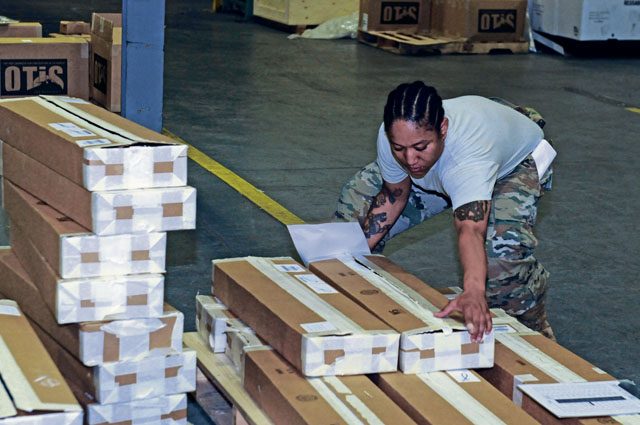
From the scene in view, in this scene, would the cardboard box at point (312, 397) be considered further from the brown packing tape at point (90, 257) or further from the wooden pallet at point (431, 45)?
the wooden pallet at point (431, 45)

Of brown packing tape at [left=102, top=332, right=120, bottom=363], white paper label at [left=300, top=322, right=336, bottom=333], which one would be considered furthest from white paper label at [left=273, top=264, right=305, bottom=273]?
brown packing tape at [left=102, top=332, right=120, bottom=363]

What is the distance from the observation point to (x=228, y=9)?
17.8 meters

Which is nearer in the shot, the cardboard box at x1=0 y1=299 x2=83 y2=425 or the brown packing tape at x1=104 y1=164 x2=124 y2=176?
the cardboard box at x1=0 y1=299 x2=83 y2=425

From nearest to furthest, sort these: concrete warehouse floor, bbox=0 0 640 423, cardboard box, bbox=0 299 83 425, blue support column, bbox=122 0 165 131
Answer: cardboard box, bbox=0 299 83 425
concrete warehouse floor, bbox=0 0 640 423
blue support column, bbox=122 0 165 131

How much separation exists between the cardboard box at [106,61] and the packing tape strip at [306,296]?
13.2 feet

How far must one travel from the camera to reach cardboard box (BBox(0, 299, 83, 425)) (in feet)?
9.26

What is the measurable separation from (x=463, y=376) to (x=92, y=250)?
4.01 ft

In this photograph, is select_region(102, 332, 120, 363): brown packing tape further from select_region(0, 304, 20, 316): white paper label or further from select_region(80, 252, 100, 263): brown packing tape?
select_region(0, 304, 20, 316): white paper label

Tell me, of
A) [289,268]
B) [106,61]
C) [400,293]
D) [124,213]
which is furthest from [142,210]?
[106,61]

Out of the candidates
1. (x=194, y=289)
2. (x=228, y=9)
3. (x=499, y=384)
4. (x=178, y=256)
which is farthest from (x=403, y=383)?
(x=228, y=9)

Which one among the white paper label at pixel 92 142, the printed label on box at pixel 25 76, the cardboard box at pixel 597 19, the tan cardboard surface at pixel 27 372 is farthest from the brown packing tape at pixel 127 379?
the cardboard box at pixel 597 19

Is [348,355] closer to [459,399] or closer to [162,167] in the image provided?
[459,399]

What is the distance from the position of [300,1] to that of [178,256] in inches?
382

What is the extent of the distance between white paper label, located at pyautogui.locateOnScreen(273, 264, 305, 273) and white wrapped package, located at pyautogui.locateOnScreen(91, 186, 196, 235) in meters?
0.71
